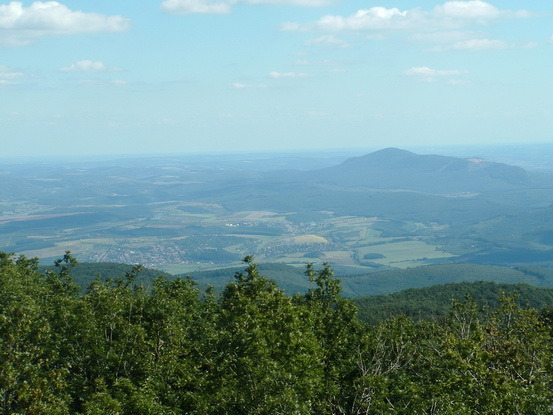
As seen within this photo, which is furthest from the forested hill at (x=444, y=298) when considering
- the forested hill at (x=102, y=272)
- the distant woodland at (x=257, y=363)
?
the distant woodland at (x=257, y=363)

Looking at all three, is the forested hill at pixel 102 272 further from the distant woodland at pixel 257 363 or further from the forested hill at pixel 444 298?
the distant woodland at pixel 257 363

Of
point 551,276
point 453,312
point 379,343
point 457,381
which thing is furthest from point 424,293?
point 551,276

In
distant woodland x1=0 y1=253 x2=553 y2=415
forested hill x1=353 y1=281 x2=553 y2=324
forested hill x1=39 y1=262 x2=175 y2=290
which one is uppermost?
distant woodland x1=0 y1=253 x2=553 y2=415

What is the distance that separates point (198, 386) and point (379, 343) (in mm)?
9304

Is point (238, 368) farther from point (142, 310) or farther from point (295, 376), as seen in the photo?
point (142, 310)

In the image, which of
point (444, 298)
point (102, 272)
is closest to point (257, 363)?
point (444, 298)

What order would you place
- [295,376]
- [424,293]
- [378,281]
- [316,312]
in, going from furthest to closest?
[378,281] → [424,293] → [316,312] → [295,376]

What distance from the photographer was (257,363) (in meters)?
25.7

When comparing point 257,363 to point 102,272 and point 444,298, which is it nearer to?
point 444,298

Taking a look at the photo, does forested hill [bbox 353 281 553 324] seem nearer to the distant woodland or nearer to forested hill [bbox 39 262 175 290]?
forested hill [bbox 39 262 175 290]

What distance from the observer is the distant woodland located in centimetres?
2353

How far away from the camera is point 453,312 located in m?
40.2

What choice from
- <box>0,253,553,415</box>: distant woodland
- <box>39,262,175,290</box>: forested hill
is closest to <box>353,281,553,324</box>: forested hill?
<box>39,262,175,290</box>: forested hill

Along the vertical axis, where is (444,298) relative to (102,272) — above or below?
above
